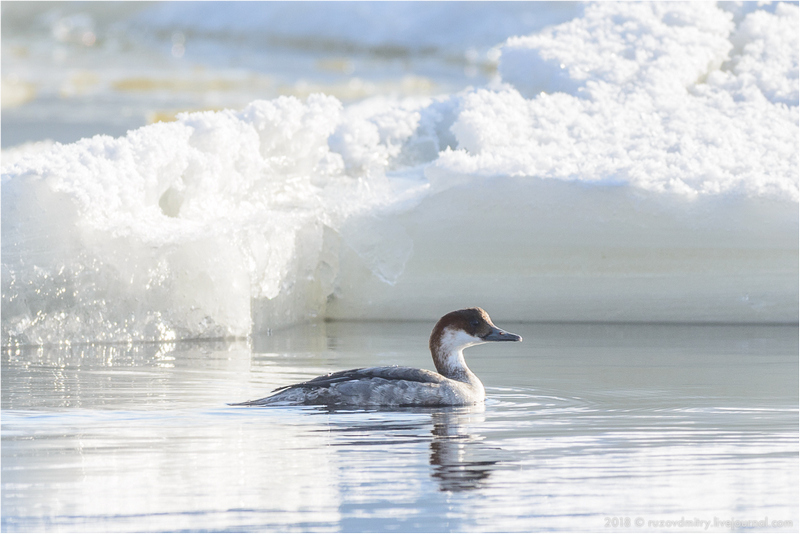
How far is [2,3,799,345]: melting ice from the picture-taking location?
31.8 feet

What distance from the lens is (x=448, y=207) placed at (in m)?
11.2

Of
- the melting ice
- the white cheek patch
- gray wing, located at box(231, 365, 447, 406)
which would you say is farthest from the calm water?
the melting ice

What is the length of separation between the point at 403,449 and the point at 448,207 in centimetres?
609

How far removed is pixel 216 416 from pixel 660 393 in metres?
2.50

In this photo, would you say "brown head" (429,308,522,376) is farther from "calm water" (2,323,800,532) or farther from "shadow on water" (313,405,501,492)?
"shadow on water" (313,405,501,492)

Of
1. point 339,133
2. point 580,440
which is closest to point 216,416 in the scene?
point 580,440

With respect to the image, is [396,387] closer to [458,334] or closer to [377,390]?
[377,390]

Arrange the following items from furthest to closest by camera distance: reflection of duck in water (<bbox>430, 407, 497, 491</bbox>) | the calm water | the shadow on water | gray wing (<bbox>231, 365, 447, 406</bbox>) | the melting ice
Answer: the melting ice → gray wing (<bbox>231, 365, 447, 406</bbox>) → the shadow on water → reflection of duck in water (<bbox>430, 407, 497, 491</bbox>) → the calm water

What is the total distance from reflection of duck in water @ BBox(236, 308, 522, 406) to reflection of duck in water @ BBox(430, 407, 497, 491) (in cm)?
55

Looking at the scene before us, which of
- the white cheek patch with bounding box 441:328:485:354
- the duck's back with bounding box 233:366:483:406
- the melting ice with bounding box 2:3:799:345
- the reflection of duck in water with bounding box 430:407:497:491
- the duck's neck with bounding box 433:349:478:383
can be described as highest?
the melting ice with bounding box 2:3:799:345

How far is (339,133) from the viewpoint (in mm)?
12141

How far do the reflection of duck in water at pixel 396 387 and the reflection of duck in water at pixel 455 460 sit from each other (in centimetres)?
55

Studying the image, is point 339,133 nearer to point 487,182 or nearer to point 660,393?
point 487,182

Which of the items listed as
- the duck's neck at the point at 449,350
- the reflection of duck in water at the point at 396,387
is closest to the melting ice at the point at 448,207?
the duck's neck at the point at 449,350
